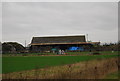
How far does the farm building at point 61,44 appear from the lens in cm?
5622

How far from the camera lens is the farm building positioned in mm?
56219

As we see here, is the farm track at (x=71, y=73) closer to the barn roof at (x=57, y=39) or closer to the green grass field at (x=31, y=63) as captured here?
the green grass field at (x=31, y=63)

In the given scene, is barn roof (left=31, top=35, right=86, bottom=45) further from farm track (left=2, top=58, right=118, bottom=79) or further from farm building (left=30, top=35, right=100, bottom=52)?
farm track (left=2, top=58, right=118, bottom=79)

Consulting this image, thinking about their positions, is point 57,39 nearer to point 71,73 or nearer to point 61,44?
point 61,44

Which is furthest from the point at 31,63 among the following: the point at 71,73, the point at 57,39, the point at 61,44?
the point at 57,39

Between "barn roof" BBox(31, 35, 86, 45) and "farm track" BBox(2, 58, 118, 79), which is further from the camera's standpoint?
"barn roof" BBox(31, 35, 86, 45)

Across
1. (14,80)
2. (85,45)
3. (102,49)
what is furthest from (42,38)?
(14,80)

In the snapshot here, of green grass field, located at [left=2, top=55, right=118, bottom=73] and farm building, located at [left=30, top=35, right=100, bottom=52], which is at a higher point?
farm building, located at [left=30, top=35, right=100, bottom=52]

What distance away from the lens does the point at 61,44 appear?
191 feet

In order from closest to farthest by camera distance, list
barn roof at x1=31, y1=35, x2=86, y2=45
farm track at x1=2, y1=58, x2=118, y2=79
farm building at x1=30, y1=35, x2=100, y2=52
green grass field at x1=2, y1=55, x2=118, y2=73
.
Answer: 1. farm track at x1=2, y1=58, x2=118, y2=79
2. green grass field at x1=2, y1=55, x2=118, y2=73
3. farm building at x1=30, y1=35, x2=100, y2=52
4. barn roof at x1=31, y1=35, x2=86, y2=45

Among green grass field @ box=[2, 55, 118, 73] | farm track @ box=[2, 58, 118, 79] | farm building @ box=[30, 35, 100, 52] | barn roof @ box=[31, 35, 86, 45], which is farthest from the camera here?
barn roof @ box=[31, 35, 86, 45]

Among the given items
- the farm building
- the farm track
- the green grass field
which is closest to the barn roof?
the farm building

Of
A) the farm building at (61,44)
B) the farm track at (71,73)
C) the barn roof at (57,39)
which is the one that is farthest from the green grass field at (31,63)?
the barn roof at (57,39)

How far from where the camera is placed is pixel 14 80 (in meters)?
7.91
